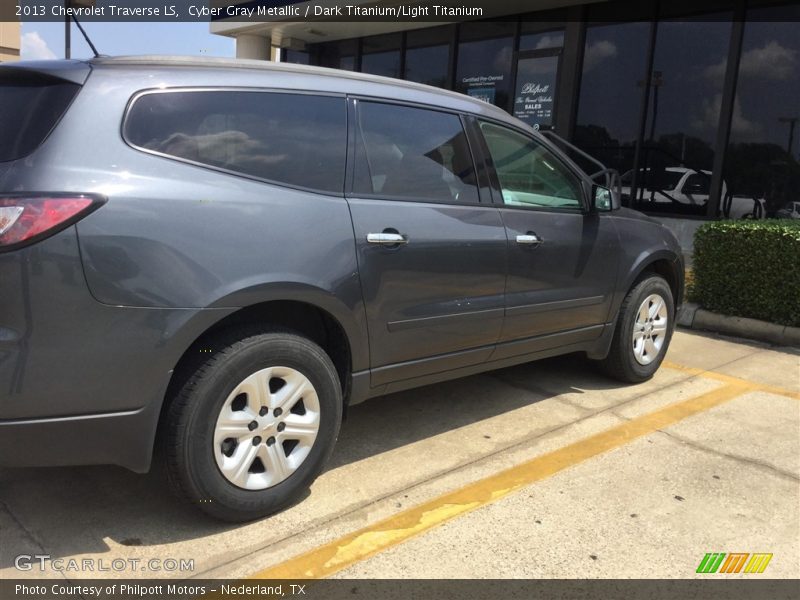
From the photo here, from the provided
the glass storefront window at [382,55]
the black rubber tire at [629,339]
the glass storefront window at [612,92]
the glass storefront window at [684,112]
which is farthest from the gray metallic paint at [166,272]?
the glass storefront window at [382,55]

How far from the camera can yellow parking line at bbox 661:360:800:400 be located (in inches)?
188

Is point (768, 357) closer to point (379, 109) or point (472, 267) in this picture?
point (472, 267)

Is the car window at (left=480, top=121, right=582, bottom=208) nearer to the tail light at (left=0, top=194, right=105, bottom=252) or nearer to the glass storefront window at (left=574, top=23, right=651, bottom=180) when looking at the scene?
the tail light at (left=0, top=194, right=105, bottom=252)

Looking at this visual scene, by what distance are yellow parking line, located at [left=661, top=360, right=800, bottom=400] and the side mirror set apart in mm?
1702

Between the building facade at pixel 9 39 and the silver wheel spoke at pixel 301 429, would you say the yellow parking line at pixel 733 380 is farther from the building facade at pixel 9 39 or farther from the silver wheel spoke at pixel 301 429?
the building facade at pixel 9 39

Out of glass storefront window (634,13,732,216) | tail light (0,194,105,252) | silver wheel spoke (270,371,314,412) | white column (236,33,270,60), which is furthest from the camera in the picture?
white column (236,33,270,60)

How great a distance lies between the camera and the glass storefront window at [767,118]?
332 inches

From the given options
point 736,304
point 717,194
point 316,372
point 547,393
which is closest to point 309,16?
point 717,194

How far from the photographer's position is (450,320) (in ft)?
11.2

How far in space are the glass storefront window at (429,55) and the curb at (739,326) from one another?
23.9 ft

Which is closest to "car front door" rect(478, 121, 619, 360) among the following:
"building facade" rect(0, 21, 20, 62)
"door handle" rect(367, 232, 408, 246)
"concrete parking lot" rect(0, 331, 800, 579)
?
"concrete parking lot" rect(0, 331, 800, 579)

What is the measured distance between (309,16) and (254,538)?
11544 mm

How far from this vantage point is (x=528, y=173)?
4000mm

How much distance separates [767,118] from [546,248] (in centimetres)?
643
